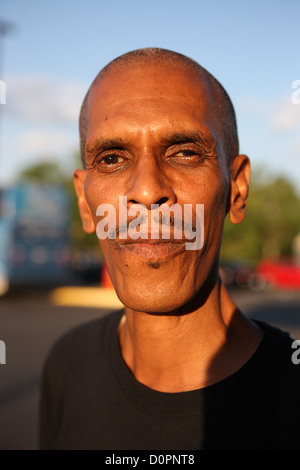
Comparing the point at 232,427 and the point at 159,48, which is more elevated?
the point at 159,48

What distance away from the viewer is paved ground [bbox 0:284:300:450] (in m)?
5.27

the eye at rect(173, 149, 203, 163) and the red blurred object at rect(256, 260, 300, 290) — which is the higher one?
the eye at rect(173, 149, 203, 163)

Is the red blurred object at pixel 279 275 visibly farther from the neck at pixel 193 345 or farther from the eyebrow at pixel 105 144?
the eyebrow at pixel 105 144

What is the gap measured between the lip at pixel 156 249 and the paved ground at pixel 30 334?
2.42ft

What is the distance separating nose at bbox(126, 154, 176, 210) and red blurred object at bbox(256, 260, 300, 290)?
22549 mm

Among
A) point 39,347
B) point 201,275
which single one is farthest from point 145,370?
point 39,347

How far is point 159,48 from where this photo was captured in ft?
5.32

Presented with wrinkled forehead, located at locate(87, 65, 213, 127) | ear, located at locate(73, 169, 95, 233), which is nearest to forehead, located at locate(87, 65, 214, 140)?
wrinkled forehead, located at locate(87, 65, 213, 127)

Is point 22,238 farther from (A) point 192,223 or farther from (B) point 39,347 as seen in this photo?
(A) point 192,223

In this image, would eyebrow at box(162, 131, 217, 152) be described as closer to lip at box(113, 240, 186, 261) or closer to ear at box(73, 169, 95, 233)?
lip at box(113, 240, 186, 261)

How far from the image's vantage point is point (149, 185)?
1.37 metres

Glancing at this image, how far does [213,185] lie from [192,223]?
16cm

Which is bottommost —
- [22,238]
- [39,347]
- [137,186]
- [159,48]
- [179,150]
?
[39,347]

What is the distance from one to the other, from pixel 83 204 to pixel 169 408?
0.79m
